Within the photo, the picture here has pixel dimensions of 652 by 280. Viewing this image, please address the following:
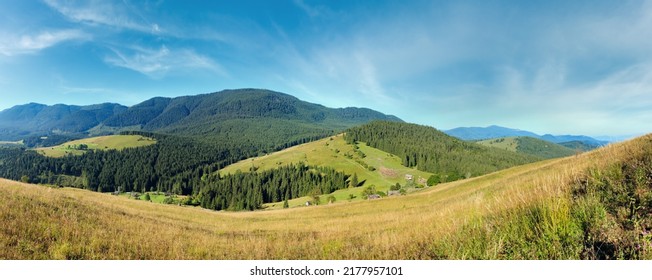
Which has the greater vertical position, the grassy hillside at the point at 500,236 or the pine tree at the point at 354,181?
the grassy hillside at the point at 500,236

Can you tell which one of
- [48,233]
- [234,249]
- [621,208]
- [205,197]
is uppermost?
[621,208]

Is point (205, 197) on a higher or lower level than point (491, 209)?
lower

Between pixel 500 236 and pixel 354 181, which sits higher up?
pixel 500 236

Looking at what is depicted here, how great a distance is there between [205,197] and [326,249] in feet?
555

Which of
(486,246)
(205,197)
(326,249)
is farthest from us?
(205,197)

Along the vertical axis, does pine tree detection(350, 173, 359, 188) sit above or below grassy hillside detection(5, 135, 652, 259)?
below

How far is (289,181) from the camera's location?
Result: 188 metres

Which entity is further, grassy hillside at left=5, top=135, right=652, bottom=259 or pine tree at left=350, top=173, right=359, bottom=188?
pine tree at left=350, top=173, right=359, bottom=188

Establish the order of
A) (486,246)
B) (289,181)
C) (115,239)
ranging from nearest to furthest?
(486,246), (115,239), (289,181)

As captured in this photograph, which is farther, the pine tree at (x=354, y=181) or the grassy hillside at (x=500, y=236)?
the pine tree at (x=354, y=181)

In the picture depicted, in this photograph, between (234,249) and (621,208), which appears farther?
(234,249)

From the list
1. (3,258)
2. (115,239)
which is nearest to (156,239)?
(115,239)

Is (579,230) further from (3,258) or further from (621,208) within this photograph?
(3,258)

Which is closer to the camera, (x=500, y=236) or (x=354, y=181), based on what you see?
(x=500, y=236)
